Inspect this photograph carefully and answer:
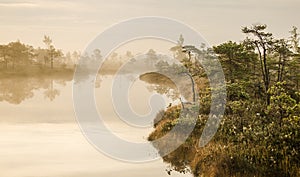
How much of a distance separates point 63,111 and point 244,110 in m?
11.7

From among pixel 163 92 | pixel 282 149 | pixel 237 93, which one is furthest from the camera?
pixel 163 92

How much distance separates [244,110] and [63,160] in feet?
16.7

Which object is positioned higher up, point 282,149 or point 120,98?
point 120,98

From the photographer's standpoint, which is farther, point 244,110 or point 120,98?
point 120,98

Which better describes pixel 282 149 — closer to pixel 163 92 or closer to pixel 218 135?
pixel 218 135

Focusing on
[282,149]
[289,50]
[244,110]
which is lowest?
[282,149]

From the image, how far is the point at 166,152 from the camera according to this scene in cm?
1425

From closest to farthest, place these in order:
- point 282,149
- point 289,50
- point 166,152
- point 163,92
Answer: point 282,149 → point 166,152 → point 289,50 → point 163,92

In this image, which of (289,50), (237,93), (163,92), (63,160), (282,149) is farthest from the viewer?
(163,92)

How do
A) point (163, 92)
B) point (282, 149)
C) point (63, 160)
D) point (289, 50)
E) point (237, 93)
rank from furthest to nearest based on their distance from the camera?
point (163, 92) → point (289, 50) → point (237, 93) → point (63, 160) → point (282, 149)

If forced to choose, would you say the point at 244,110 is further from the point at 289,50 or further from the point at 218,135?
the point at 289,50

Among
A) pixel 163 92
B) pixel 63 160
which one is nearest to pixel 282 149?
pixel 63 160

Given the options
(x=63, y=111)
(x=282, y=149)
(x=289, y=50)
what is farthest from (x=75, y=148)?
(x=63, y=111)

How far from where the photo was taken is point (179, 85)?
2505 centimetres
